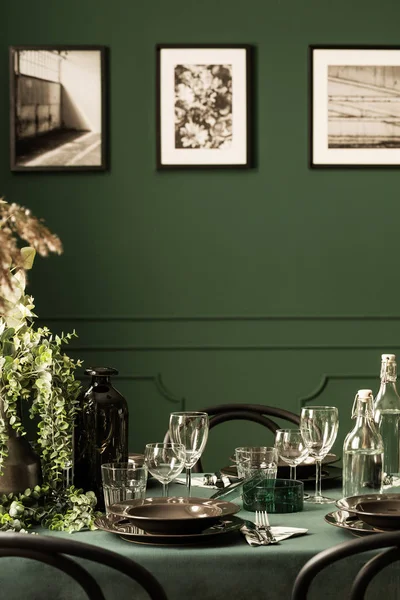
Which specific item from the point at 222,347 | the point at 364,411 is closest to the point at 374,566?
the point at 364,411

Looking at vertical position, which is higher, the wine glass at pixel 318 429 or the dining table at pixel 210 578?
the wine glass at pixel 318 429

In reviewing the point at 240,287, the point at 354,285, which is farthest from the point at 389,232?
the point at 240,287

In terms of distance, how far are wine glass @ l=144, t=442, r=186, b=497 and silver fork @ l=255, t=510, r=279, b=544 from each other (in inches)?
6.9

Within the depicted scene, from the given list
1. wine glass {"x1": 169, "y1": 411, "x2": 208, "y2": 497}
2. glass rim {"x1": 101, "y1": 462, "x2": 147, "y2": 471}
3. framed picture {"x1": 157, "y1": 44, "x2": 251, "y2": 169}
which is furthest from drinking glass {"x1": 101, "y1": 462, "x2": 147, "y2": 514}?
framed picture {"x1": 157, "y1": 44, "x2": 251, "y2": 169}

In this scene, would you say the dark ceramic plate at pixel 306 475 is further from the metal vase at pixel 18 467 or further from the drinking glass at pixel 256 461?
the metal vase at pixel 18 467

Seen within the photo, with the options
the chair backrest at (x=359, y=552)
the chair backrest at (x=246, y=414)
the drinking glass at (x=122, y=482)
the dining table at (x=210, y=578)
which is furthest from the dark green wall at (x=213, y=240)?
the chair backrest at (x=359, y=552)

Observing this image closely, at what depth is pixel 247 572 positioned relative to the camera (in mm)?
1467

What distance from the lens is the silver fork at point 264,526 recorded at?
1554mm

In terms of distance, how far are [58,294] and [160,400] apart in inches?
Result: 24.3

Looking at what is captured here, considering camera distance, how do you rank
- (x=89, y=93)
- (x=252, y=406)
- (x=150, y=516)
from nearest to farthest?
1. (x=150, y=516)
2. (x=252, y=406)
3. (x=89, y=93)

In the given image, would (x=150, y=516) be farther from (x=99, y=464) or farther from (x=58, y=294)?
(x=58, y=294)

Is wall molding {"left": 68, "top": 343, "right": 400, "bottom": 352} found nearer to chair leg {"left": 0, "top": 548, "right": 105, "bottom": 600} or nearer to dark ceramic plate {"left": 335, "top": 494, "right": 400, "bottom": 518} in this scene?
dark ceramic plate {"left": 335, "top": 494, "right": 400, "bottom": 518}

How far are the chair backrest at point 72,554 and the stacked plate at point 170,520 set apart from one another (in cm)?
28

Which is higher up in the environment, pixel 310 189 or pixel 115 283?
pixel 310 189
